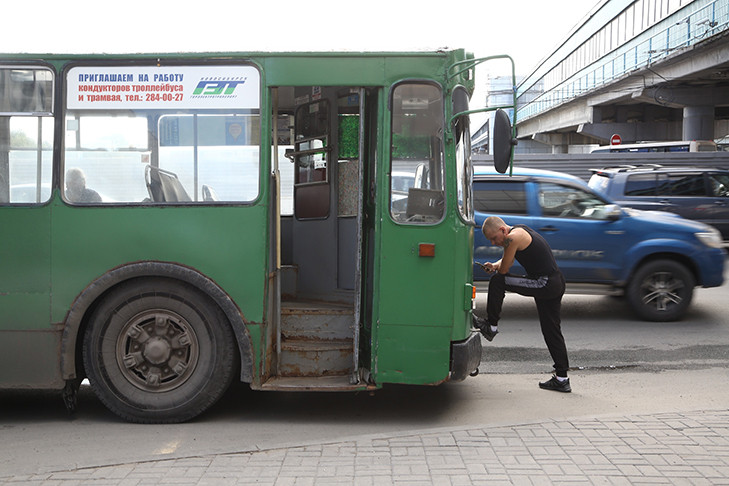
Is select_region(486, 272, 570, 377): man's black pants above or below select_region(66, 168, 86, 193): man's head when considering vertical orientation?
below

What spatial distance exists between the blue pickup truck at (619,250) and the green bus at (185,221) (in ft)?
14.9

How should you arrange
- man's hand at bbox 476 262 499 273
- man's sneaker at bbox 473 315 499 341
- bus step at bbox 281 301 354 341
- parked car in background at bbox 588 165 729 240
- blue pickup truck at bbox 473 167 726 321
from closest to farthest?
bus step at bbox 281 301 354 341 → man's sneaker at bbox 473 315 499 341 → man's hand at bbox 476 262 499 273 → blue pickup truck at bbox 473 167 726 321 → parked car in background at bbox 588 165 729 240

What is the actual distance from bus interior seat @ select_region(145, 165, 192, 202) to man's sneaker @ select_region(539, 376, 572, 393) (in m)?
3.50

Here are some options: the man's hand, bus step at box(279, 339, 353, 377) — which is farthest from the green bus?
the man's hand

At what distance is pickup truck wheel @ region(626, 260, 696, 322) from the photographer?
10.2 m

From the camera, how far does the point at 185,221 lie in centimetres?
567

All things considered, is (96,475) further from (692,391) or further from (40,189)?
(692,391)

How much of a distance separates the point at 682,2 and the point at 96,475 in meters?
34.6

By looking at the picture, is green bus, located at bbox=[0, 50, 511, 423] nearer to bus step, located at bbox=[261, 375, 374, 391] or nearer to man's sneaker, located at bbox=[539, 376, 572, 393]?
bus step, located at bbox=[261, 375, 374, 391]

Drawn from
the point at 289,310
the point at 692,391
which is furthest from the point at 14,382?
the point at 692,391

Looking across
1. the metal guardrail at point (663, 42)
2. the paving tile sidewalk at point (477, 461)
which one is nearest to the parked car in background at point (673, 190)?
the metal guardrail at point (663, 42)

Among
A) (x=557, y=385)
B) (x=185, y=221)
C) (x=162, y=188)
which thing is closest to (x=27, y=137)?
(x=162, y=188)

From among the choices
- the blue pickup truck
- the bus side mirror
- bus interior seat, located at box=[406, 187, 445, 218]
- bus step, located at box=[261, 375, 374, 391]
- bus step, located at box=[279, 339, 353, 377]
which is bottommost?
bus step, located at box=[261, 375, 374, 391]

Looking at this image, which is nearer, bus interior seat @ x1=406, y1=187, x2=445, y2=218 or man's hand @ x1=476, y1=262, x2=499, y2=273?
bus interior seat @ x1=406, y1=187, x2=445, y2=218
